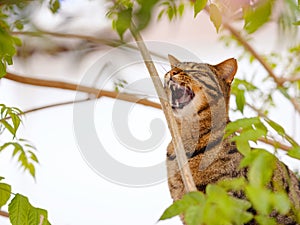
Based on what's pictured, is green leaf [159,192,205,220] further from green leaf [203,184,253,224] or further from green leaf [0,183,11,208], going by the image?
green leaf [0,183,11,208]

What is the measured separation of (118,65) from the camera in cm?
74

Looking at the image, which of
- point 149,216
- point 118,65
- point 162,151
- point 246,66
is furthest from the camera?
point 246,66

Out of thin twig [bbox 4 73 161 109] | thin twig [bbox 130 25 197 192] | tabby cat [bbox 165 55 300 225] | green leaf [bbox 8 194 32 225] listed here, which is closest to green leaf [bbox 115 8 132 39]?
thin twig [bbox 130 25 197 192]

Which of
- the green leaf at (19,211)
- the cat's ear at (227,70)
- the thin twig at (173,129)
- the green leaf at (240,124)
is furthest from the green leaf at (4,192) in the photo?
the cat's ear at (227,70)

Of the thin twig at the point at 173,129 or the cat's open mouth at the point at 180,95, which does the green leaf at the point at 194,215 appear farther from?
the cat's open mouth at the point at 180,95

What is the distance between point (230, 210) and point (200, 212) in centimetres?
3

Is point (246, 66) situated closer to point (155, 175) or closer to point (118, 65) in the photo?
point (155, 175)

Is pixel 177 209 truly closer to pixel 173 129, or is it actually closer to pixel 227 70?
pixel 173 129

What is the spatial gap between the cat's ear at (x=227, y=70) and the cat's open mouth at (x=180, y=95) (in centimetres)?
8

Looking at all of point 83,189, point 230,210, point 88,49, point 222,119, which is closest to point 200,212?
point 230,210

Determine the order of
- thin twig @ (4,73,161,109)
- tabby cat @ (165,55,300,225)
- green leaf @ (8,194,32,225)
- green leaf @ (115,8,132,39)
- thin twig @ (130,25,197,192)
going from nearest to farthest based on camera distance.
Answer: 1. green leaf @ (115,8,132,39)
2. thin twig @ (130,25,197,192)
3. green leaf @ (8,194,32,225)
4. tabby cat @ (165,55,300,225)
5. thin twig @ (4,73,161,109)

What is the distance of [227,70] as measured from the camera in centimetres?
105

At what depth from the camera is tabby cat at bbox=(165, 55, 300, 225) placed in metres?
1.00

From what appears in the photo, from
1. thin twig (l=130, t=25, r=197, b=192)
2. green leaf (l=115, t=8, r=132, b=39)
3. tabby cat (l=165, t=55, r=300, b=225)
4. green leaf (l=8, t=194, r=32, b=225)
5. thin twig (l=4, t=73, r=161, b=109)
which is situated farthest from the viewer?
thin twig (l=4, t=73, r=161, b=109)
